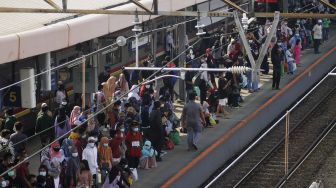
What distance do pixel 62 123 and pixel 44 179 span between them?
336 centimetres

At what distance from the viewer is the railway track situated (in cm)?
2053

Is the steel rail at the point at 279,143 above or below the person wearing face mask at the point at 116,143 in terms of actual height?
below

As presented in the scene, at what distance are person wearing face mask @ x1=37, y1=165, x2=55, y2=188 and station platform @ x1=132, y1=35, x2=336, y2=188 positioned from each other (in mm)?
2824

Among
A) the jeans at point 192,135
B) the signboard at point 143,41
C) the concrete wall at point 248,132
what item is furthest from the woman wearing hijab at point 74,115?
the signboard at point 143,41

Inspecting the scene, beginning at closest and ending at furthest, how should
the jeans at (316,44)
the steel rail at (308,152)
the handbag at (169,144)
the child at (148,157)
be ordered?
the child at (148,157) → the steel rail at (308,152) → the handbag at (169,144) → the jeans at (316,44)

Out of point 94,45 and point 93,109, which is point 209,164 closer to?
point 93,109

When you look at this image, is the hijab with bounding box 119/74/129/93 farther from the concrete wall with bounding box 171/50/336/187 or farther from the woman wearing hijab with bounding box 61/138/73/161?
the woman wearing hijab with bounding box 61/138/73/161

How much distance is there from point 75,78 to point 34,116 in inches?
68.5

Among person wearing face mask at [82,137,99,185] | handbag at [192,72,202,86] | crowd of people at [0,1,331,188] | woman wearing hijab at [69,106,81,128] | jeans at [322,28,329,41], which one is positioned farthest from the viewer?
jeans at [322,28,329,41]

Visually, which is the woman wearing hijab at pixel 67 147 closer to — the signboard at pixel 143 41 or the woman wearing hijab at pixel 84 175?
the woman wearing hijab at pixel 84 175

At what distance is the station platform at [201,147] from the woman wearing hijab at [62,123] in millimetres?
1828

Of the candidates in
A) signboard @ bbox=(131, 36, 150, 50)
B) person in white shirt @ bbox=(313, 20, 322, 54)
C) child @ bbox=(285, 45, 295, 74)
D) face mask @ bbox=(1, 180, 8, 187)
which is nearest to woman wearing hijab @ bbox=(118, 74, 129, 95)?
signboard @ bbox=(131, 36, 150, 50)

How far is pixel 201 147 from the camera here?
71.6 ft

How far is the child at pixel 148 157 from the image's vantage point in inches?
771
